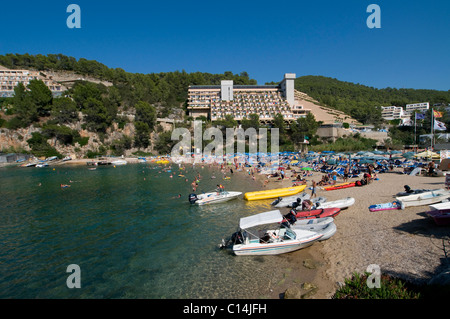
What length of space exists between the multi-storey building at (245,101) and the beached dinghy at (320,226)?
71.0 m

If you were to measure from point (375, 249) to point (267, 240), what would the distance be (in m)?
4.58

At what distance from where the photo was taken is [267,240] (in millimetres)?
11414

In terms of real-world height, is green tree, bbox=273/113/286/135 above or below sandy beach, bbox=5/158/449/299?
above

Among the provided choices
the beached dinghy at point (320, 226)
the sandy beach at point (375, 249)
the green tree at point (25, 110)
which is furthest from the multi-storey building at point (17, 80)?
the sandy beach at point (375, 249)

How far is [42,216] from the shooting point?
18.2m

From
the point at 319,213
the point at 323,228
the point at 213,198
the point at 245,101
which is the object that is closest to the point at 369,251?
the point at 323,228

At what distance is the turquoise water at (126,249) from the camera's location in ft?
30.6

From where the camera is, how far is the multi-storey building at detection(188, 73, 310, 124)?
85750 mm

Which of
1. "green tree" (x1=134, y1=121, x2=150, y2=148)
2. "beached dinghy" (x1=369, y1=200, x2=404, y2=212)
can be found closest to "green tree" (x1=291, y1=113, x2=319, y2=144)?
"green tree" (x1=134, y1=121, x2=150, y2=148)

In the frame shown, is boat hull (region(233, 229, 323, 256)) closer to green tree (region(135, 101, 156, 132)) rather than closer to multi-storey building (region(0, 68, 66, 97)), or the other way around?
green tree (region(135, 101, 156, 132))

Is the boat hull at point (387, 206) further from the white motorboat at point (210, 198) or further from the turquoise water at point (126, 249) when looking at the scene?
the white motorboat at point (210, 198)

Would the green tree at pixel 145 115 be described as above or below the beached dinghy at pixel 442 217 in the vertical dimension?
above

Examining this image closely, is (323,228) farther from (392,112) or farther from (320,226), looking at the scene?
(392,112)

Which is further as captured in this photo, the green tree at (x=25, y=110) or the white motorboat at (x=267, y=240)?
the green tree at (x=25, y=110)
